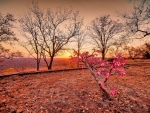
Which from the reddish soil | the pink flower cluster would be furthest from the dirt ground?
the reddish soil

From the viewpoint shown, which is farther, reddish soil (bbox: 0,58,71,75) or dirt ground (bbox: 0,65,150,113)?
reddish soil (bbox: 0,58,71,75)

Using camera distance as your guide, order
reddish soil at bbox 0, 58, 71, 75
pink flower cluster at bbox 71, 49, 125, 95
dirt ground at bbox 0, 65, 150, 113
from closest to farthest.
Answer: dirt ground at bbox 0, 65, 150, 113 < pink flower cluster at bbox 71, 49, 125, 95 < reddish soil at bbox 0, 58, 71, 75

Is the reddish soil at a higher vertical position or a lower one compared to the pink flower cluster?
lower

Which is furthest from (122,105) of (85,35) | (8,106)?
(85,35)

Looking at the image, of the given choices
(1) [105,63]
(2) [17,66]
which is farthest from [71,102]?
(2) [17,66]

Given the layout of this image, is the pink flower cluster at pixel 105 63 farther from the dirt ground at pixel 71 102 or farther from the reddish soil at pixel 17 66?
the reddish soil at pixel 17 66

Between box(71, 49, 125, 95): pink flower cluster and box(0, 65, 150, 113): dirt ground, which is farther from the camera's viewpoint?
box(71, 49, 125, 95): pink flower cluster

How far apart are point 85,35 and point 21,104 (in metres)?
27.7

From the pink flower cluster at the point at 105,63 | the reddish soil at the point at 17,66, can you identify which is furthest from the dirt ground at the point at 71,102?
the reddish soil at the point at 17,66

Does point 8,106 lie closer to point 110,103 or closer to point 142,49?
point 110,103

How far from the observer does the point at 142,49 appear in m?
41.4

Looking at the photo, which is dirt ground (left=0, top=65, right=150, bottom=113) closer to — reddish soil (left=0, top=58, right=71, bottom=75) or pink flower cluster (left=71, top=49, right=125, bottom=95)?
pink flower cluster (left=71, top=49, right=125, bottom=95)

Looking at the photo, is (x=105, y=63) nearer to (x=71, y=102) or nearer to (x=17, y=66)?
(x=71, y=102)

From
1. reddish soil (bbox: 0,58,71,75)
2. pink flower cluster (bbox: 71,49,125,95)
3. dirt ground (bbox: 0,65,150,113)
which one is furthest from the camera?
reddish soil (bbox: 0,58,71,75)
